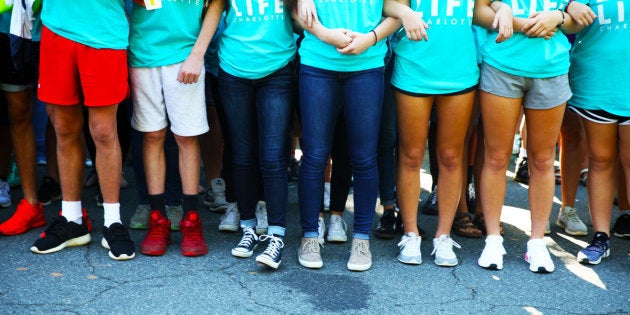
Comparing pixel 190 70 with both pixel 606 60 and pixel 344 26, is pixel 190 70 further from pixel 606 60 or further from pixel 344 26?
pixel 606 60

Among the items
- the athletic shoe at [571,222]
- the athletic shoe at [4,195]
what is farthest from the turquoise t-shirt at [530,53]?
the athletic shoe at [4,195]

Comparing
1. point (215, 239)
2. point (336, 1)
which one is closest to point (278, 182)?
point (215, 239)

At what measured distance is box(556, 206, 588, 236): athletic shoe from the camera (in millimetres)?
4898

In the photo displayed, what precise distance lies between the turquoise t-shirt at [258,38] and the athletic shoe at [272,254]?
0.96m

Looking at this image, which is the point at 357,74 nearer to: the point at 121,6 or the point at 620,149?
the point at 121,6

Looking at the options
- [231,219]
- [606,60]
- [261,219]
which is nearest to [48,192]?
[231,219]

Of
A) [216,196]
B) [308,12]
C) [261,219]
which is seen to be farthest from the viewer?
[216,196]

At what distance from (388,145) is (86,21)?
6.56 ft

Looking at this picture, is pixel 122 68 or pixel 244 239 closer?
pixel 122 68

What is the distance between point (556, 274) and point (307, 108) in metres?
1.74

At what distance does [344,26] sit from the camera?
3.86 meters

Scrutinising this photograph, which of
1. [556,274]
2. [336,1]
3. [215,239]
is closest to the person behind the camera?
[336,1]

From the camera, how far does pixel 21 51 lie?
4301 millimetres

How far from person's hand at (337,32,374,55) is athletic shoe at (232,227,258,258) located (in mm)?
1306
